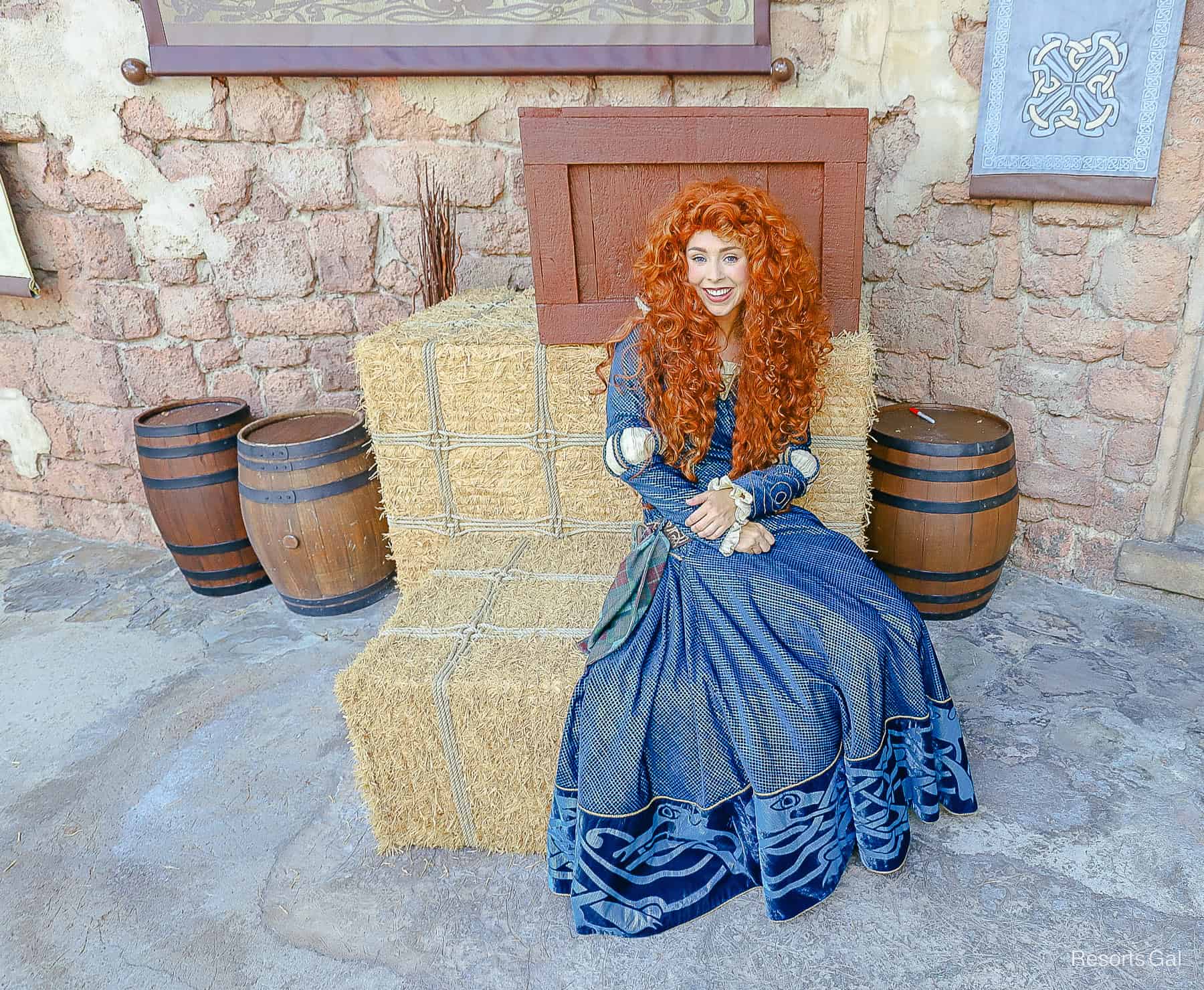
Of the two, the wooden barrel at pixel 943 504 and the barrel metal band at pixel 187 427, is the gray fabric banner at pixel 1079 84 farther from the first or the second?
the barrel metal band at pixel 187 427

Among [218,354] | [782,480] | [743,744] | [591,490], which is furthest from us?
[218,354]

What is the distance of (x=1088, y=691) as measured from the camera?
2.30m

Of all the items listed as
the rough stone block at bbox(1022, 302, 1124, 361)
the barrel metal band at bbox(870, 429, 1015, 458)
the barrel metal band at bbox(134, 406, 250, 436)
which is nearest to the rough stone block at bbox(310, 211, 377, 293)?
the barrel metal band at bbox(134, 406, 250, 436)

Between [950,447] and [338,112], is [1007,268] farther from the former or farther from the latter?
[338,112]

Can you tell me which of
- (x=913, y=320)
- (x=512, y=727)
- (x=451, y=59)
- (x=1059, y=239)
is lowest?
(x=512, y=727)

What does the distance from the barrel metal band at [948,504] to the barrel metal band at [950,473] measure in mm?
63

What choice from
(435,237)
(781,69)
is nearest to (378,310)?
(435,237)

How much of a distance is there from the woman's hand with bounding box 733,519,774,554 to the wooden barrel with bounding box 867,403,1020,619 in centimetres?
83

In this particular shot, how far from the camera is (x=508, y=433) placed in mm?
2332

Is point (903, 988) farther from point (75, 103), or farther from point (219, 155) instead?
point (75, 103)

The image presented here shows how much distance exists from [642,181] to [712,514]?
0.87 m

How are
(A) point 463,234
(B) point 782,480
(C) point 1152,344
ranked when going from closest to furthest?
1. (B) point 782,480
2. (C) point 1152,344
3. (A) point 463,234

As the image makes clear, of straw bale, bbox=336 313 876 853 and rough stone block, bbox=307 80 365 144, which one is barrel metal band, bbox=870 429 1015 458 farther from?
rough stone block, bbox=307 80 365 144

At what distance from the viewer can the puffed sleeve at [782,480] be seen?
185 centimetres
